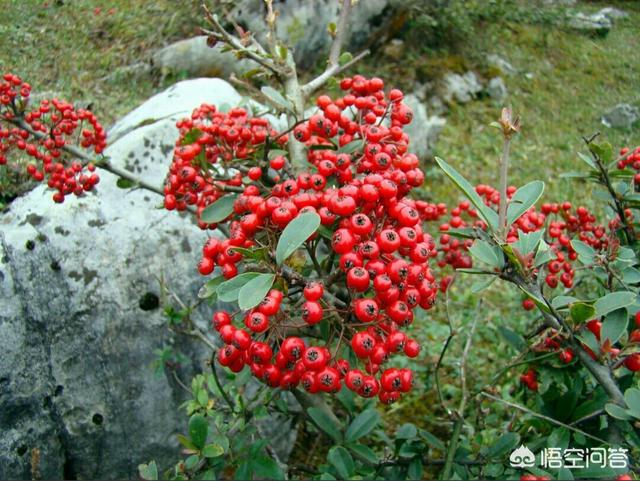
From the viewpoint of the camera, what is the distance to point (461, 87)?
A: 22.6 ft

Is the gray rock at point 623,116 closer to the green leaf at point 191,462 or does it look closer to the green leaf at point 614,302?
the green leaf at point 614,302

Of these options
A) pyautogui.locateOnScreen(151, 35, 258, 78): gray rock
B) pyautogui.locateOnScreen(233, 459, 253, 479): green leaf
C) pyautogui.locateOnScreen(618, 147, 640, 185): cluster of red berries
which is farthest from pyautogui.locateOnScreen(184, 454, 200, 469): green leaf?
pyautogui.locateOnScreen(151, 35, 258, 78): gray rock

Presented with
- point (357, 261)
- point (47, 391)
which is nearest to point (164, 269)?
point (47, 391)

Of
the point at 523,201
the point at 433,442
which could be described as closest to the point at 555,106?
the point at 433,442

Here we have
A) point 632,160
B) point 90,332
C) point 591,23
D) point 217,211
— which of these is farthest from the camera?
point 591,23

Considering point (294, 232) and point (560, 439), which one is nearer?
point (294, 232)

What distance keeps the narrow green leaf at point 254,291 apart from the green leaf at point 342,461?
0.97 meters

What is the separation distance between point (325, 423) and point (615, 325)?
3.59 feet

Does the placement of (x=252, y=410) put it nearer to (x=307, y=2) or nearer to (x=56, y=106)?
(x=56, y=106)

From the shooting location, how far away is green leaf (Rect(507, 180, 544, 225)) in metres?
1.32

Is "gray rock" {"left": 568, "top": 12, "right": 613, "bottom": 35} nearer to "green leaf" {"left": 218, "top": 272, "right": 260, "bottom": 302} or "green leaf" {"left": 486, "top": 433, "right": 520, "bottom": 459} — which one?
"green leaf" {"left": 486, "top": 433, "right": 520, "bottom": 459}

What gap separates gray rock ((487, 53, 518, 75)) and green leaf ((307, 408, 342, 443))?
6615mm

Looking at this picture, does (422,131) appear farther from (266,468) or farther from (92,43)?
(266,468)

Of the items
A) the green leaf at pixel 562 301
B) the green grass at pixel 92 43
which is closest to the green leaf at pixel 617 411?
the green leaf at pixel 562 301
